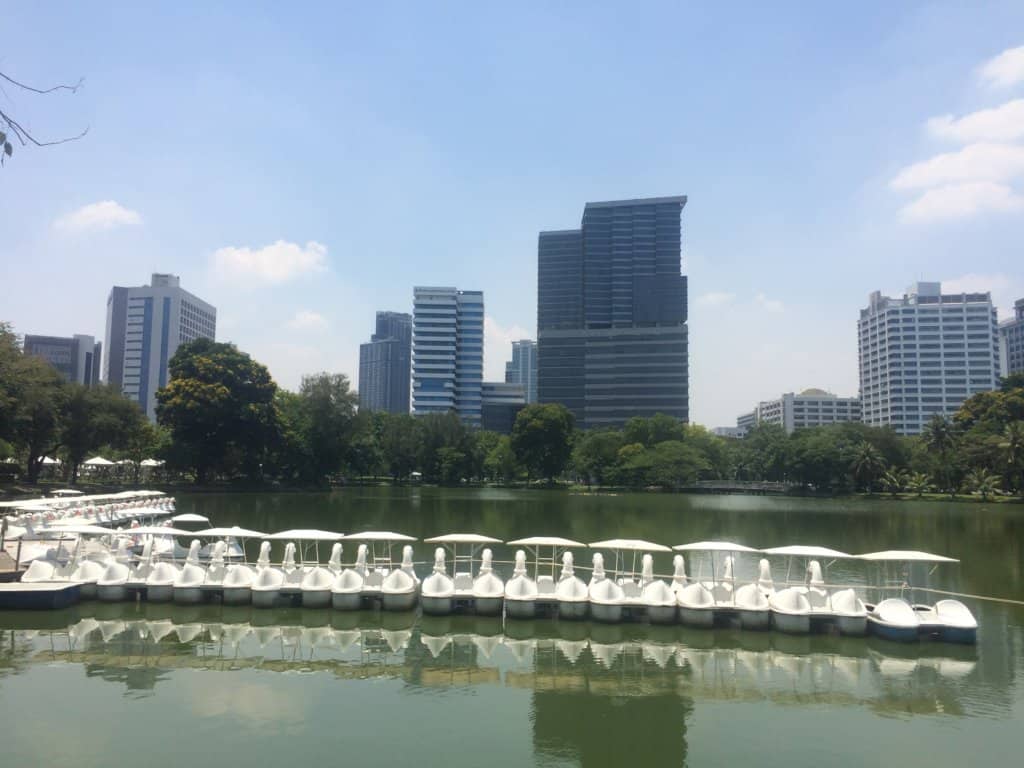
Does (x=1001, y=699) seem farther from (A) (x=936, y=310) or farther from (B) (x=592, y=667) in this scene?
(A) (x=936, y=310)

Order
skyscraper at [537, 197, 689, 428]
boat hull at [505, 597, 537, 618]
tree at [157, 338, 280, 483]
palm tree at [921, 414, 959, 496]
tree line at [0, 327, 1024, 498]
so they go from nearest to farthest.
→ boat hull at [505, 597, 537, 618] → tree line at [0, 327, 1024, 498] → tree at [157, 338, 280, 483] → palm tree at [921, 414, 959, 496] → skyscraper at [537, 197, 689, 428]

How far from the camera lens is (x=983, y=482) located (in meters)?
78.8

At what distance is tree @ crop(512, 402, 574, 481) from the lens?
105938 millimetres

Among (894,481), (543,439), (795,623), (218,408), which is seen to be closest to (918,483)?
(894,481)

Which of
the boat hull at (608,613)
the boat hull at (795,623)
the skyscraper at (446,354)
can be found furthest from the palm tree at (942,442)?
the skyscraper at (446,354)

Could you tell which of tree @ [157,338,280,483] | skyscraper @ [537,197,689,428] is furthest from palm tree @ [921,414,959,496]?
tree @ [157,338,280,483]

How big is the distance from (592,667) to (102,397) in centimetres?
6306

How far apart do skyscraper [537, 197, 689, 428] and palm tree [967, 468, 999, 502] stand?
77.1 metres

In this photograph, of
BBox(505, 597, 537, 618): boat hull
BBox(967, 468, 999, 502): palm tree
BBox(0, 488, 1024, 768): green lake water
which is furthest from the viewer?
BBox(967, 468, 999, 502): palm tree

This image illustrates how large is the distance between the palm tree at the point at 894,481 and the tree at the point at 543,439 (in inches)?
1721

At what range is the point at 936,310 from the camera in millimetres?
171625

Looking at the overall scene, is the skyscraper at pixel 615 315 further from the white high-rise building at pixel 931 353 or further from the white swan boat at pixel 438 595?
the white swan boat at pixel 438 595

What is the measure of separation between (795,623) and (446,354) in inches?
5977

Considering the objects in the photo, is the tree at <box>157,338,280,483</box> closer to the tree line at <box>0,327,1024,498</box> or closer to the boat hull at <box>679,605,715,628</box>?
the tree line at <box>0,327,1024,498</box>
